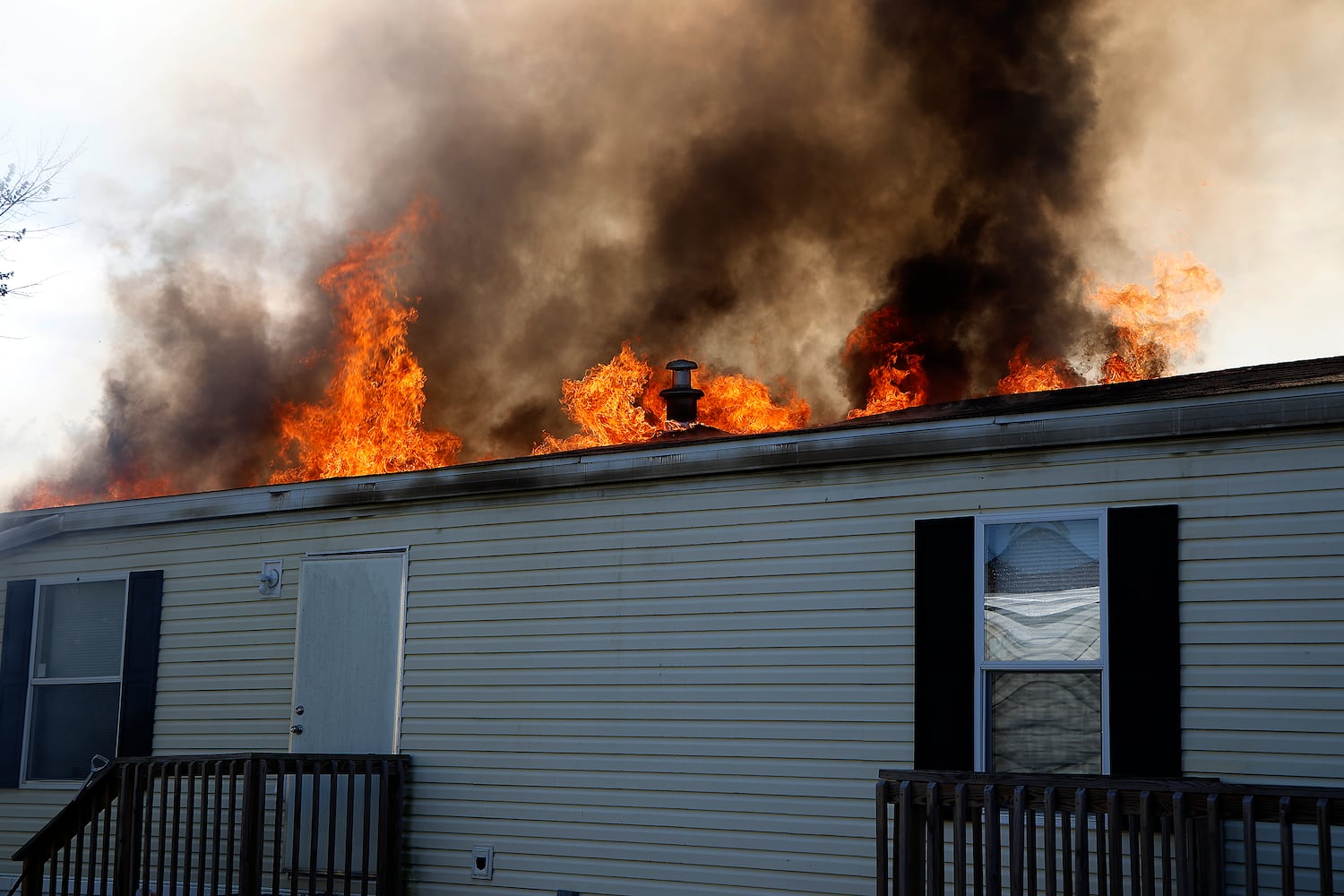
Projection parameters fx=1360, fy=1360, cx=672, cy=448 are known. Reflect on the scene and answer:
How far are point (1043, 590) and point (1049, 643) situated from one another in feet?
0.89

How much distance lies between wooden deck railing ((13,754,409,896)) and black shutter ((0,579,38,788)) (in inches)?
66.9

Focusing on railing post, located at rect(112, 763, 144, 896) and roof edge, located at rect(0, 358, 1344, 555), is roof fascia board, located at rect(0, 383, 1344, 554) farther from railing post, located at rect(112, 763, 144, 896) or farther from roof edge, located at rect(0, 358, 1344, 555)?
railing post, located at rect(112, 763, 144, 896)

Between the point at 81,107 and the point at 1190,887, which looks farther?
the point at 81,107

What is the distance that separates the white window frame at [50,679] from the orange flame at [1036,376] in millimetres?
18862

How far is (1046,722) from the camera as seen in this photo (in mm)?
6883

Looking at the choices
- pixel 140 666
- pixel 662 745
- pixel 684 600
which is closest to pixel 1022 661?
pixel 684 600

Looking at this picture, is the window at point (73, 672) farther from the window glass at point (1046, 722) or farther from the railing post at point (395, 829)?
the window glass at point (1046, 722)

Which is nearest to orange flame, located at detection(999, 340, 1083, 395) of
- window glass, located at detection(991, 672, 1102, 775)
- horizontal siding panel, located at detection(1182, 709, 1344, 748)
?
window glass, located at detection(991, 672, 1102, 775)

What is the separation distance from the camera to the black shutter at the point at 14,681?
1076 centimetres

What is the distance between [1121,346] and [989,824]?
21770mm

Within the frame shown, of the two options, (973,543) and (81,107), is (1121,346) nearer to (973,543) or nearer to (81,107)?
(973,543)

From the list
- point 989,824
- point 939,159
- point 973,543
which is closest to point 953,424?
point 973,543

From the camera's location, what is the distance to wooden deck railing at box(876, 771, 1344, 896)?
5547 millimetres

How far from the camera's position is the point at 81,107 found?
3102cm
